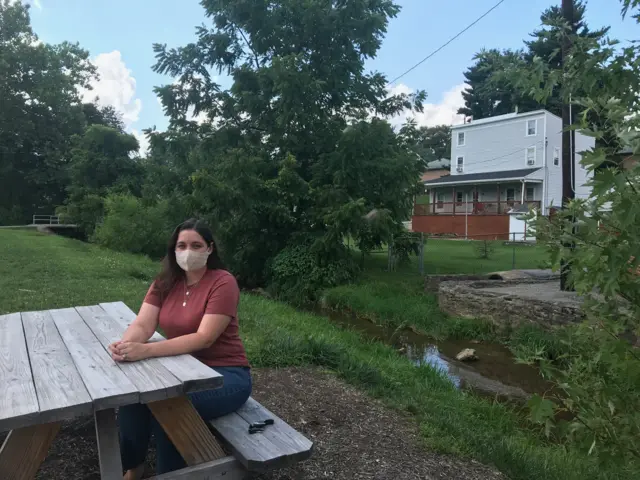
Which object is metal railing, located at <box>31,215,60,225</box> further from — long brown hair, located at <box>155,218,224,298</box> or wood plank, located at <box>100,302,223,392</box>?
wood plank, located at <box>100,302,223,392</box>

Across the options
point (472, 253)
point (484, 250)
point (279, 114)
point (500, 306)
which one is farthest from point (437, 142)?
point (500, 306)

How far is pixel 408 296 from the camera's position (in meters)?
11.9

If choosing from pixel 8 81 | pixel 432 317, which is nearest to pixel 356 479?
pixel 432 317

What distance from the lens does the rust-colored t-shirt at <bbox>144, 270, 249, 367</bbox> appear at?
2.85m

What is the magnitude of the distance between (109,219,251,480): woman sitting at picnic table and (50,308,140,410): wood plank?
4.6 inches

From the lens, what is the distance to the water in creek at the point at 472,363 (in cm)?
697

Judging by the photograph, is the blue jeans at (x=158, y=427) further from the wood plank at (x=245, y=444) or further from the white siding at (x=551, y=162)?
the white siding at (x=551, y=162)

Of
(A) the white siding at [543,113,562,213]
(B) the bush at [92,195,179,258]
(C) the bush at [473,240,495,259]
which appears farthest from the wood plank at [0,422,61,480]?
(A) the white siding at [543,113,562,213]

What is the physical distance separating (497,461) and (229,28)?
1554 centimetres

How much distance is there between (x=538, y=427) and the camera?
5180 mm

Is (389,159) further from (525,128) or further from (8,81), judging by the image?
(8,81)

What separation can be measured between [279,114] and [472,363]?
9248 millimetres

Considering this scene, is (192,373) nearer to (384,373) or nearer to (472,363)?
(384,373)

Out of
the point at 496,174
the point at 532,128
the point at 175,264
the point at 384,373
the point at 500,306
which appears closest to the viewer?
the point at 175,264
